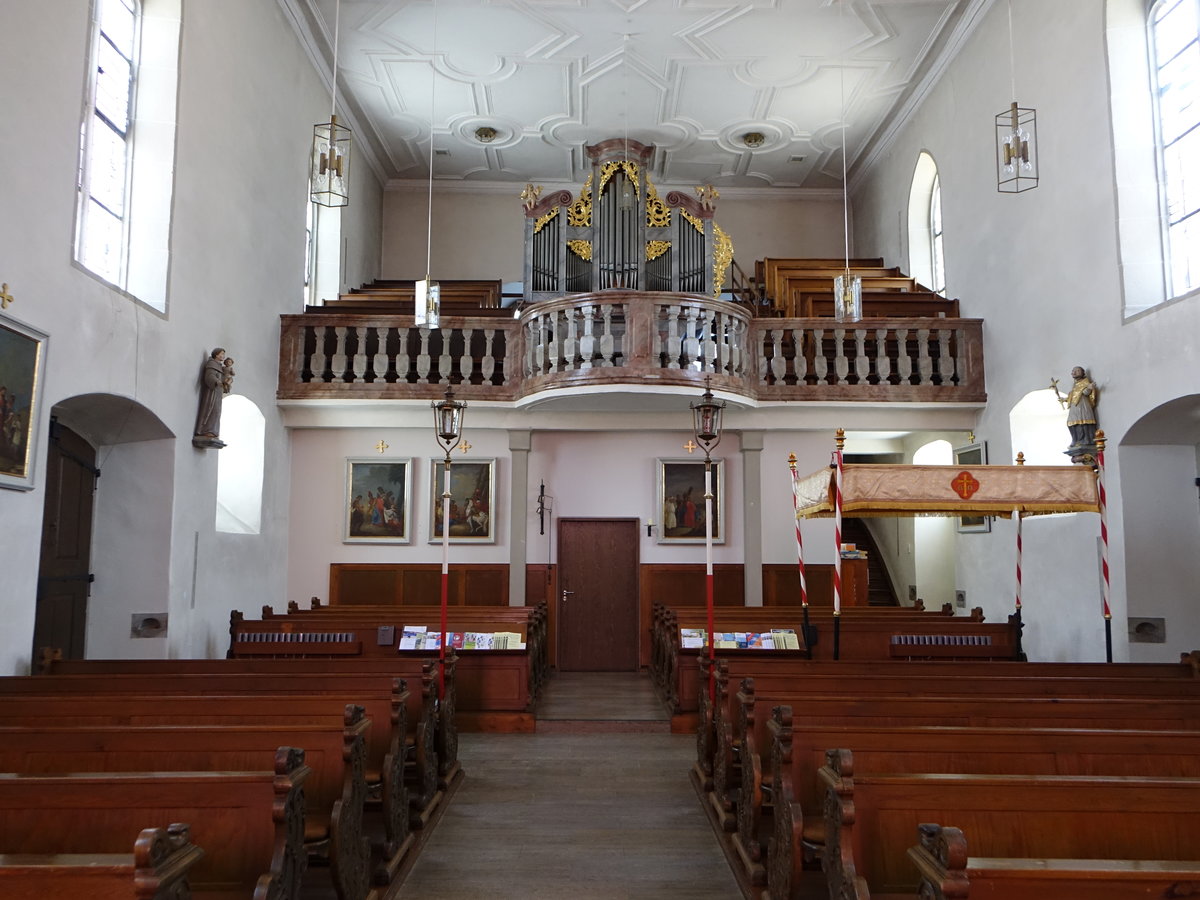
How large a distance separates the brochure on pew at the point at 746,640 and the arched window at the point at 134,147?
596 cm

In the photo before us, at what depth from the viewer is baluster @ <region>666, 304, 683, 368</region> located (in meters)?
10.6

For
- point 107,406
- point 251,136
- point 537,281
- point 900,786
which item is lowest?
point 900,786

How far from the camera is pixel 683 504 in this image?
13258 millimetres

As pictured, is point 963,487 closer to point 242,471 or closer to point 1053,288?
point 1053,288

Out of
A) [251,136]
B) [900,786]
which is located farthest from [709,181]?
[900,786]

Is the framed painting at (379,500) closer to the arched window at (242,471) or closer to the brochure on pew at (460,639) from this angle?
Answer: the arched window at (242,471)

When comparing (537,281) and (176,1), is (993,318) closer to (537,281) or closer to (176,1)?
(537,281)

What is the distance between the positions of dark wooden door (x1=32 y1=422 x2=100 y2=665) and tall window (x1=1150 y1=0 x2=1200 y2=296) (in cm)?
1018

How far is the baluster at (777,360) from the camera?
453 inches

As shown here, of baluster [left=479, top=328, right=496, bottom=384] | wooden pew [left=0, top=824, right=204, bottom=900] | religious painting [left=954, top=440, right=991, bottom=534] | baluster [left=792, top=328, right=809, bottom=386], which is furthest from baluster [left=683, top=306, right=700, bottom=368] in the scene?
wooden pew [left=0, top=824, right=204, bottom=900]

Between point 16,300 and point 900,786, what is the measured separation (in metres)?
6.22

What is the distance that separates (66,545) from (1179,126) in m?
10.9

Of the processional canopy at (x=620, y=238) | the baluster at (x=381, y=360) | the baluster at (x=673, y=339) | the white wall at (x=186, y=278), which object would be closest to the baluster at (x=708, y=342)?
the baluster at (x=673, y=339)

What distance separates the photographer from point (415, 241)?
1703cm
